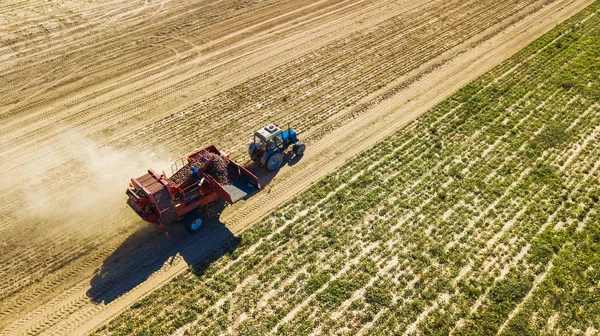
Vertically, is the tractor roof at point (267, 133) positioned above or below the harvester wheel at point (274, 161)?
above

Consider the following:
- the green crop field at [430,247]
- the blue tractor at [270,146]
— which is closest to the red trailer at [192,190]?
the green crop field at [430,247]

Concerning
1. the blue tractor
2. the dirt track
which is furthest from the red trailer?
the blue tractor

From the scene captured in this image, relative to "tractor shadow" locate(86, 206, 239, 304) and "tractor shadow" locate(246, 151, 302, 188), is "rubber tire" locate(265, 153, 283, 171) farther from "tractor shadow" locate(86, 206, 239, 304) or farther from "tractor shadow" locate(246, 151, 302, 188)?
"tractor shadow" locate(86, 206, 239, 304)

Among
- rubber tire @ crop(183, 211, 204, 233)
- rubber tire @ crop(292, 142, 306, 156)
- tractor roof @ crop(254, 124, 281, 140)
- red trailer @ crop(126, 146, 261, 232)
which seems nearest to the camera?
red trailer @ crop(126, 146, 261, 232)

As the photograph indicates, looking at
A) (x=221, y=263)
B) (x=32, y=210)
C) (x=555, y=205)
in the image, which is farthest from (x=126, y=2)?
(x=555, y=205)

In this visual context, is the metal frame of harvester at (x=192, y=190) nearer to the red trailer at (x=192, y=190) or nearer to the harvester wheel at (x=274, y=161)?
the red trailer at (x=192, y=190)

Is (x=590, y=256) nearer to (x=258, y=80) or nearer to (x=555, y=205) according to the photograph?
(x=555, y=205)
